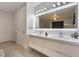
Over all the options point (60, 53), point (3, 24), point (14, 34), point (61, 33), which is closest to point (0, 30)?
point (3, 24)

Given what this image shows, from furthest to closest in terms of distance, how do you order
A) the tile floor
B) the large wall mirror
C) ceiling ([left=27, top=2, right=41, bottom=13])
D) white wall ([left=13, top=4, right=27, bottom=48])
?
white wall ([left=13, top=4, right=27, bottom=48]) → ceiling ([left=27, top=2, right=41, bottom=13]) → the tile floor → the large wall mirror

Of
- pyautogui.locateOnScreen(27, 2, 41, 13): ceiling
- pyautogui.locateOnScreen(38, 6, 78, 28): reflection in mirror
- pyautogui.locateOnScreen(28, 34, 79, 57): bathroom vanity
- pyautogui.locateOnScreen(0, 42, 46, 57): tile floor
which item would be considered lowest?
pyautogui.locateOnScreen(0, 42, 46, 57): tile floor

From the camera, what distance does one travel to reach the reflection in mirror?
256cm

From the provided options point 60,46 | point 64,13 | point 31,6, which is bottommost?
point 60,46

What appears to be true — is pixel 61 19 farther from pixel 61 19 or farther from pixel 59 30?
pixel 59 30

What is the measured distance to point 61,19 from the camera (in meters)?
2.86

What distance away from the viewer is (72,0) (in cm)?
256

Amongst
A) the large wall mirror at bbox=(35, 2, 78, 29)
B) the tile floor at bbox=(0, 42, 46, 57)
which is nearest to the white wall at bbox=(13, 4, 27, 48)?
the tile floor at bbox=(0, 42, 46, 57)

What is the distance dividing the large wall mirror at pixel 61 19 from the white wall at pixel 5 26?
3313mm

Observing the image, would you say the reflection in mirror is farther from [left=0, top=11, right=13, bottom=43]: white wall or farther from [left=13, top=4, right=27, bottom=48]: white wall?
[left=0, top=11, right=13, bottom=43]: white wall

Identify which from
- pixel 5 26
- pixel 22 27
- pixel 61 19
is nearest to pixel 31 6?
pixel 22 27

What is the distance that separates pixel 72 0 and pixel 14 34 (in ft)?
15.5

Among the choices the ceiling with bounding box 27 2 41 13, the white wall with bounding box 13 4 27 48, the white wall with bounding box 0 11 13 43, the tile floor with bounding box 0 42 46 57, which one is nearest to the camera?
the tile floor with bounding box 0 42 46 57

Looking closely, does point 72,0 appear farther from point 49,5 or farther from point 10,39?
point 10,39
